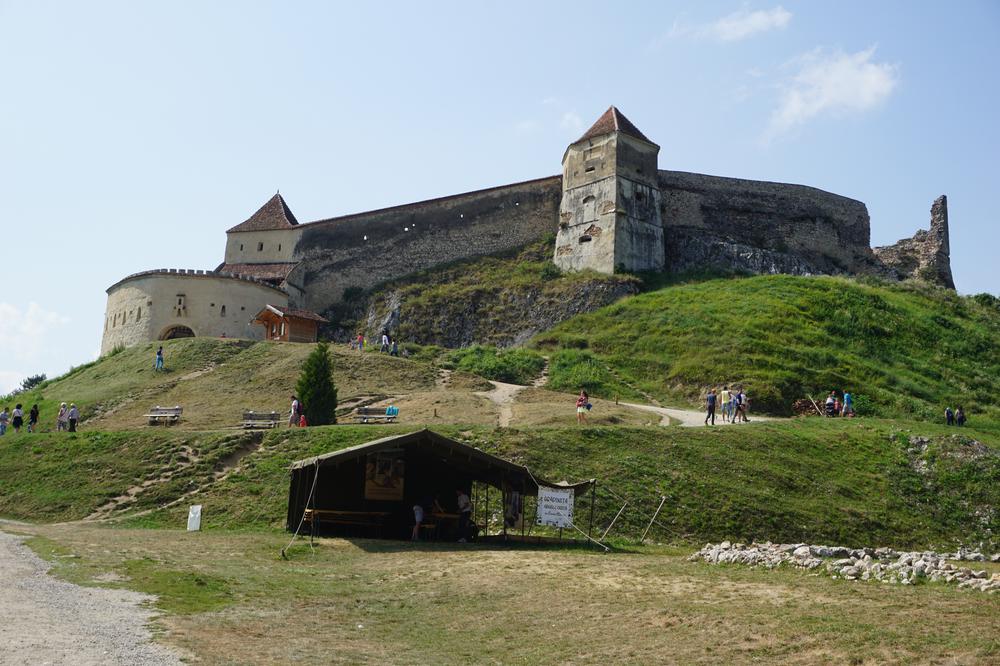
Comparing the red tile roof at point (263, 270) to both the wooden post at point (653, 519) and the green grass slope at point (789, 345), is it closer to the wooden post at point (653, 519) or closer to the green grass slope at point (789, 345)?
the green grass slope at point (789, 345)

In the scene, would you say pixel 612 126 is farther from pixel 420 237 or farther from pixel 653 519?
pixel 653 519

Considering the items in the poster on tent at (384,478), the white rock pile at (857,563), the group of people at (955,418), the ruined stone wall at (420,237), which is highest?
the ruined stone wall at (420,237)

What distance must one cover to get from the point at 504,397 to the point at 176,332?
787 inches

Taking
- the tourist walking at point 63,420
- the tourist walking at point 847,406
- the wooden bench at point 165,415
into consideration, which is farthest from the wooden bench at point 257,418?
the tourist walking at point 847,406

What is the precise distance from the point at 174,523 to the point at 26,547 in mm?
5865

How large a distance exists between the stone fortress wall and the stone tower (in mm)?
16511

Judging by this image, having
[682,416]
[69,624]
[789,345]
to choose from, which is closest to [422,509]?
[69,624]

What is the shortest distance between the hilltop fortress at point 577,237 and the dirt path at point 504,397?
538 inches

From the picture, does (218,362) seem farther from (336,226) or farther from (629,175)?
(629,175)

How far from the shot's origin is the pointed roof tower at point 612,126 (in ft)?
169

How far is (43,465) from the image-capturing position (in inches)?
1027

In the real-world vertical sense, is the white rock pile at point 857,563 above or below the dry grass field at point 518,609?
above

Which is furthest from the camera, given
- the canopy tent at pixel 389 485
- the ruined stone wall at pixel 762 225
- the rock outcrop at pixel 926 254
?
the rock outcrop at pixel 926 254

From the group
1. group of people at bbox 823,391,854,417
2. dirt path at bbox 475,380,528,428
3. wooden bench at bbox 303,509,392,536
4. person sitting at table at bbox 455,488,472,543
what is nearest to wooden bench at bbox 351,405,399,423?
dirt path at bbox 475,380,528,428
